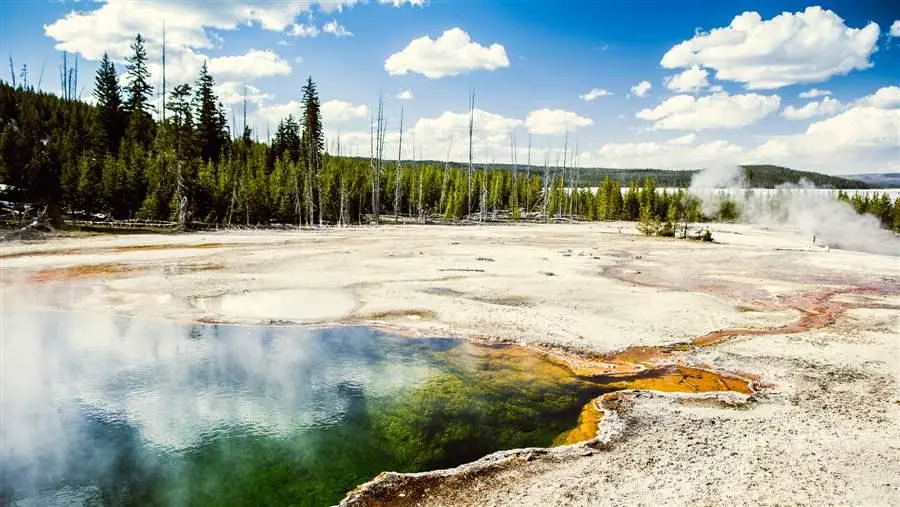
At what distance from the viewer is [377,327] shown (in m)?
15.2

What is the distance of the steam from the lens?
49.1m

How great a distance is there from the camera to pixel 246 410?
959 cm

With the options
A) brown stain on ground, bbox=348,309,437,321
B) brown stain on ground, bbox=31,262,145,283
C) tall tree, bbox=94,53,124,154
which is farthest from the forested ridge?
brown stain on ground, bbox=348,309,437,321

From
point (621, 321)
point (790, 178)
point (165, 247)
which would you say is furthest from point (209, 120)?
point (790, 178)

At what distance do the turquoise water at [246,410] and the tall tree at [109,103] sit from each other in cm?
4904

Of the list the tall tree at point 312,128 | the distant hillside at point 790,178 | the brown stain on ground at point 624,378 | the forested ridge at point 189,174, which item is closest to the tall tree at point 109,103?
the forested ridge at point 189,174

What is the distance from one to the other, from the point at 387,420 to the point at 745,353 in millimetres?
9141

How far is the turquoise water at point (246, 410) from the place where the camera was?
7.30 meters

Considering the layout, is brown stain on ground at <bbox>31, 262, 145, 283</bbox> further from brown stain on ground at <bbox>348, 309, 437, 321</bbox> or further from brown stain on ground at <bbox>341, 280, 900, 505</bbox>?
brown stain on ground at <bbox>341, 280, 900, 505</bbox>

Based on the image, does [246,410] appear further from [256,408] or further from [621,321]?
[621,321]

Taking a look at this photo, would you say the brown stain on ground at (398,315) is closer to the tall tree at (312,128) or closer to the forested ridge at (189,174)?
the forested ridge at (189,174)

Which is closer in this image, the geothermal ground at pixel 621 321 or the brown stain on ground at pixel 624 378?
the brown stain on ground at pixel 624 378

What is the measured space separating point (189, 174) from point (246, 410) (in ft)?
125

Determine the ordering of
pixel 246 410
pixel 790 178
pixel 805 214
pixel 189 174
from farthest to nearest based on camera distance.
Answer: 1. pixel 790 178
2. pixel 805 214
3. pixel 189 174
4. pixel 246 410
